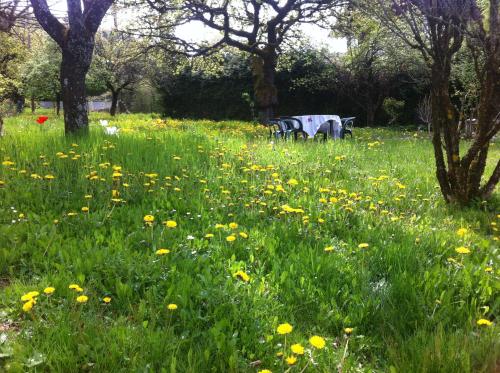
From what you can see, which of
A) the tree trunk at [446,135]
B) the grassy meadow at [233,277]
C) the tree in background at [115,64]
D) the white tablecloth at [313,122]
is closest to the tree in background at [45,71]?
the tree in background at [115,64]

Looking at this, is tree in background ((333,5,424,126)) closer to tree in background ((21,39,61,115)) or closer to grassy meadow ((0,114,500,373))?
grassy meadow ((0,114,500,373))

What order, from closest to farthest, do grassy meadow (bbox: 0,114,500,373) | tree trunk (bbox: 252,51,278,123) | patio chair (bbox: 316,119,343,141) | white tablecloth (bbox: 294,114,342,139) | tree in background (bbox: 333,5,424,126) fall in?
grassy meadow (bbox: 0,114,500,373)
white tablecloth (bbox: 294,114,342,139)
patio chair (bbox: 316,119,343,141)
tree trunk (bbox: 252,51,278,123)
tree in background (bbox: 333,5,424,126)

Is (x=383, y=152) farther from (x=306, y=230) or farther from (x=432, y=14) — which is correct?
(x=306, y=230)

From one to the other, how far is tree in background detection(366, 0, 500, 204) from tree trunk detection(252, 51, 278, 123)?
10.0 meters

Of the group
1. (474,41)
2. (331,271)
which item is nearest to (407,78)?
(474,41)

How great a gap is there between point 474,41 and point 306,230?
9.85 ft

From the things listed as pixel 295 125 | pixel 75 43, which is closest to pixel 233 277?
pixel 75 43

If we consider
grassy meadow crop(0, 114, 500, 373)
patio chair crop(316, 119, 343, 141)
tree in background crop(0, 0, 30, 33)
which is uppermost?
tree in background crop(0, 0, 30, 33)

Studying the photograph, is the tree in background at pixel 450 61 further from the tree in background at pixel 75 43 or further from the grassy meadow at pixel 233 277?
the tree in background at pixel 75 43

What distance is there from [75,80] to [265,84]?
29.1 feet

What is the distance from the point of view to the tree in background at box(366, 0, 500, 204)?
161 inches

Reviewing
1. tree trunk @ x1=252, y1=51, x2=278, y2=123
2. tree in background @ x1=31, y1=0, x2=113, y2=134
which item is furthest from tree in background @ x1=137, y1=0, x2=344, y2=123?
tree in background @ x1=31, y1=0, x2=113, y2=134

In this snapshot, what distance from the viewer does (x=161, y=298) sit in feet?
7.91

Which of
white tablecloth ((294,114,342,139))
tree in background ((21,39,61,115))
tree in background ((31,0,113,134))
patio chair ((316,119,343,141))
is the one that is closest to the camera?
tree in background ((31,0,113,134))
